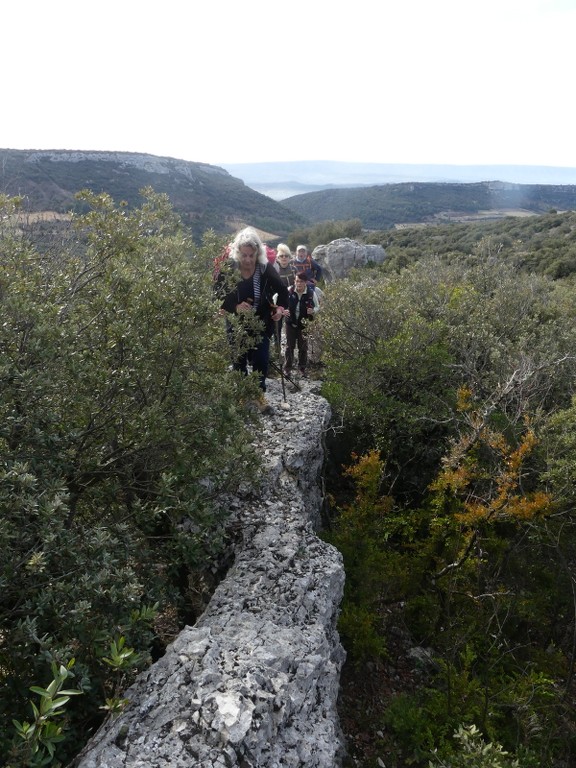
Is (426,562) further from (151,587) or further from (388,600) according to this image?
(151,587)

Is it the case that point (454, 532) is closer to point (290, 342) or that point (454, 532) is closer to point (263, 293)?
point (263, 293)

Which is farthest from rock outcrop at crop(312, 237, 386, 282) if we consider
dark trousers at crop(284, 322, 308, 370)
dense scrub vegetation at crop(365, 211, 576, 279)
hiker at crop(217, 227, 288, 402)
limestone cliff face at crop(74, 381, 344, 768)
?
limestone cliff face at crop(74, 381, 344, 768)

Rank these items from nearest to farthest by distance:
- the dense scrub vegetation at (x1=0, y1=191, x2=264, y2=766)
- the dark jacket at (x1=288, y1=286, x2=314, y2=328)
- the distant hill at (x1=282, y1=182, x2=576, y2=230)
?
the dense scrub vegetation at (x1=0, y1=191, x2=264, y2=766)
the dark jacket at (x1=288, y1=286, x2=314, y2=328)
the distant hill at (x1=282, y1=182, x2=576, y2=230)

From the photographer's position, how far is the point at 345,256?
34.5 metres

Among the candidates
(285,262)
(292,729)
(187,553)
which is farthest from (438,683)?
(285,262)

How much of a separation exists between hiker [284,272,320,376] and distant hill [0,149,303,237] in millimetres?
42353

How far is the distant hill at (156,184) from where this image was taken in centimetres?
5449

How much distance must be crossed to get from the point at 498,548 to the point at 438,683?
1977 millimetres

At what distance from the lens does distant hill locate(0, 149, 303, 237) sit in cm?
5449

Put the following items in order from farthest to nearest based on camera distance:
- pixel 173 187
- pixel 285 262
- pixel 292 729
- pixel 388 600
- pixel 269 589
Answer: pixel 173 187, pixel 285 262, pixel 388 600, pixel 269 589, pixel 292 729

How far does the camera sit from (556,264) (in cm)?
2664

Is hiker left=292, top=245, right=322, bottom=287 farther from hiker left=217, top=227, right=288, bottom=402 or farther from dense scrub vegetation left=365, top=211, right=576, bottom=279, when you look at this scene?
dense scrub vegetation left=365, top=211, right=576, bottom=279

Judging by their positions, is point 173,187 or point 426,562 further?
point 173,187

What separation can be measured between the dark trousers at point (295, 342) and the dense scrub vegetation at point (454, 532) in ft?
2.38
